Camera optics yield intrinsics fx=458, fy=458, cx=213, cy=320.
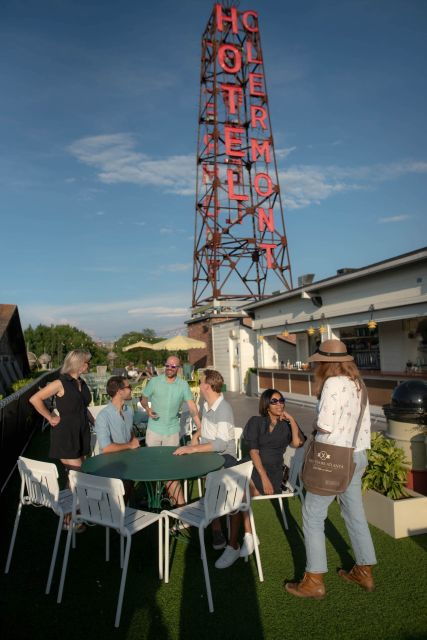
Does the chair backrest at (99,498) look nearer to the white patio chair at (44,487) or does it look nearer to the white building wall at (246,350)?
the white patio chair at (44,487)

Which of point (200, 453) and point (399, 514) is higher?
point (200, 453)

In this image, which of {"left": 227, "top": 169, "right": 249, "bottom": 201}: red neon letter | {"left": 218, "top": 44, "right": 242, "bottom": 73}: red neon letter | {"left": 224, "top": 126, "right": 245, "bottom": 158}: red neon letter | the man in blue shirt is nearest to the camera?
the man in blue shirt

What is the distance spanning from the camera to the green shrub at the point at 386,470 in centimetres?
428

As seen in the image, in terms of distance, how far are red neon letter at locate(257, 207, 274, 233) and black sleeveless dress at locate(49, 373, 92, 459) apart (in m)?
22.8

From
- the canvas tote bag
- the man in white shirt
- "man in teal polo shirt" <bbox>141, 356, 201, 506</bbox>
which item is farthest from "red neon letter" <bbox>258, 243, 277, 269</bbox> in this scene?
the canvas tote bag

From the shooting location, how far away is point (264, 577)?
3.48 metres

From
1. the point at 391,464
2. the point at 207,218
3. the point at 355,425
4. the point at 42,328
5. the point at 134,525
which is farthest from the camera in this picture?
the point at 42,328

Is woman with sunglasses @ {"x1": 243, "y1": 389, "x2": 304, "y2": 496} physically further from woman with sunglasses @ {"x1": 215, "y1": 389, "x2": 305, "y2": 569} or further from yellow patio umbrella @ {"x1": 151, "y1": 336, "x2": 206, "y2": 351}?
yellow patio umbrella @ {"x1": 151, "y1": 336, "x2": 206, "y2": 351}

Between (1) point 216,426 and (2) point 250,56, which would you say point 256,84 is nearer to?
(2) point 250,56

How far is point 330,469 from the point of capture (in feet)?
9.77

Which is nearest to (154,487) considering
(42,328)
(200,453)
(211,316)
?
(200,453)

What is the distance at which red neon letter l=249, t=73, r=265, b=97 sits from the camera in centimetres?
2641

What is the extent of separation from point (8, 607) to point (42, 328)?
2330 inches

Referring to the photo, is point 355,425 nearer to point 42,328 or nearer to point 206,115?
point 206,115
